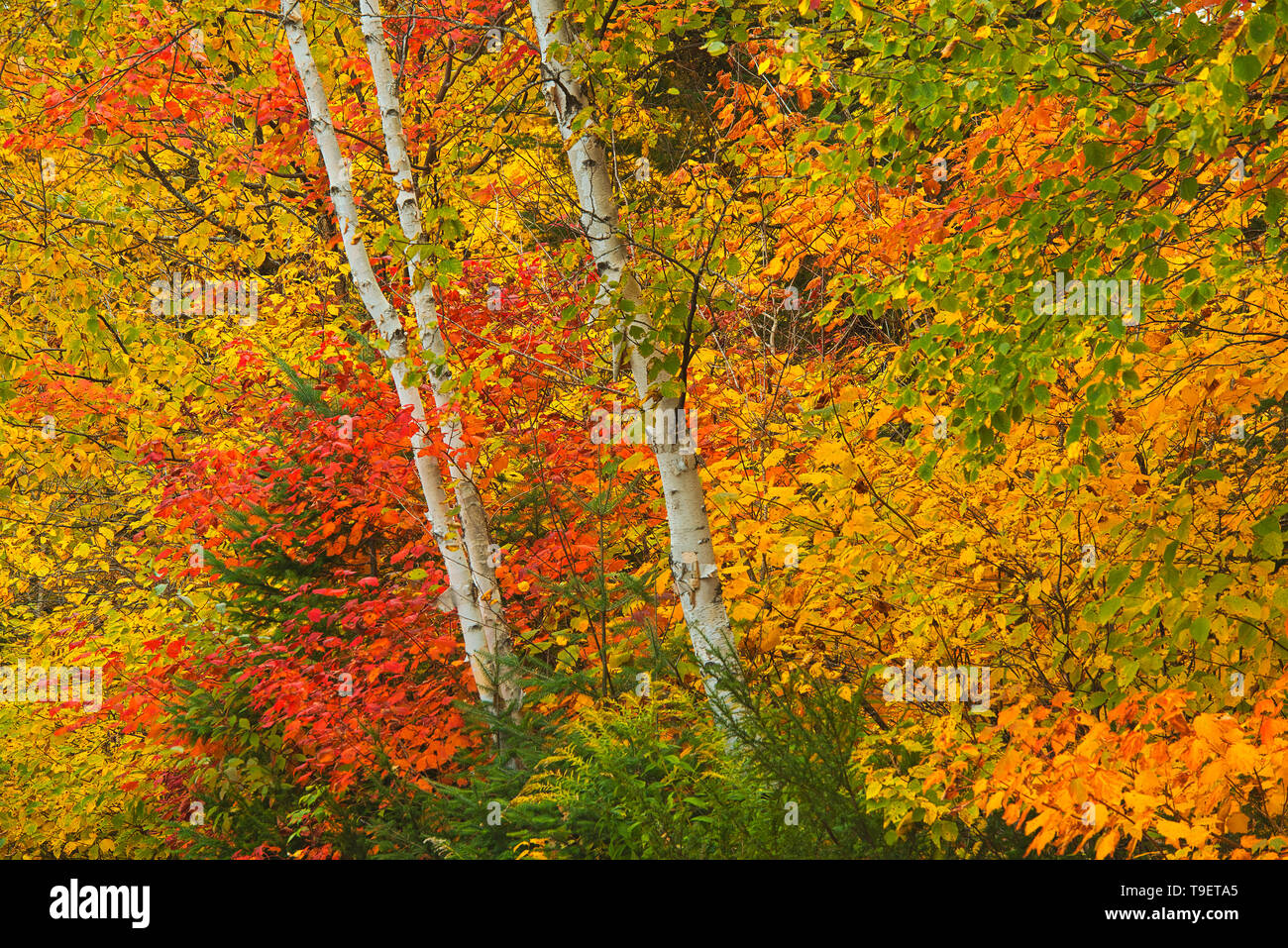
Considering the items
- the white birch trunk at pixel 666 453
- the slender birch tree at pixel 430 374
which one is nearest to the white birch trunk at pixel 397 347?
the slender birch tree at pixel 430 374

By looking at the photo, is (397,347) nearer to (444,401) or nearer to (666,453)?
(444,401)

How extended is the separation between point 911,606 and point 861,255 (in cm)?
339

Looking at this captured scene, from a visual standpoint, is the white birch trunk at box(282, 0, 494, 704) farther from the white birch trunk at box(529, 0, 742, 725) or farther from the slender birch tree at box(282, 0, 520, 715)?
the white birch trunk at box(529, 0, 742, 725)

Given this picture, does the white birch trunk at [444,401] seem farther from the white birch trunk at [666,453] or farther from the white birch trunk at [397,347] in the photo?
the white birch trunk at [666,453]

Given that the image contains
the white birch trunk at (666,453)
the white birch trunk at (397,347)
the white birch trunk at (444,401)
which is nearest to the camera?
the white birch trunk at (666,453)

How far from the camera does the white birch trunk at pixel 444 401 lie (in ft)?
20.9

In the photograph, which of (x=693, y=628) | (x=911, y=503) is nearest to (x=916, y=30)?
(x=911, y=503)

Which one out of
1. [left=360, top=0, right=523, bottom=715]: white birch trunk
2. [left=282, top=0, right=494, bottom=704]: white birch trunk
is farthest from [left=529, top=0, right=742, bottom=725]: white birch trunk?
[left=282, top=0, right=494, bottom=704]: white birch trunk

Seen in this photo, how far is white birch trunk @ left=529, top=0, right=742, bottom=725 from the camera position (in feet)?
18.3

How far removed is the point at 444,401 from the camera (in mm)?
6406

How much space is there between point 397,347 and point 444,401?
463 millimetres

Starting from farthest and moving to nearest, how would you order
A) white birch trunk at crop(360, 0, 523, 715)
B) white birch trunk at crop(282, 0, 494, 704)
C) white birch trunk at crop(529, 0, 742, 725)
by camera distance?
1. white birch trunk at crop(282, 0, 494, 704)
2. white birch trunk at crop(360, 0, 523, 715)
3. white birch trunk at crop(529, 0, 742, 725)

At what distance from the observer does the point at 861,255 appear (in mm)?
7699
